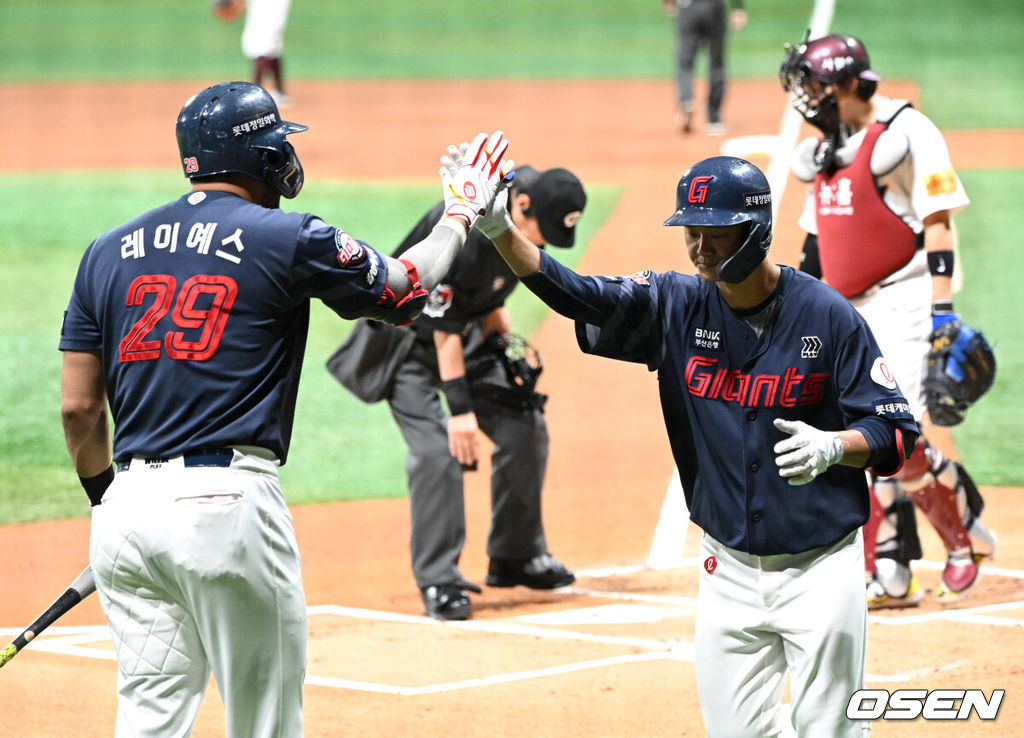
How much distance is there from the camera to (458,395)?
6.79m

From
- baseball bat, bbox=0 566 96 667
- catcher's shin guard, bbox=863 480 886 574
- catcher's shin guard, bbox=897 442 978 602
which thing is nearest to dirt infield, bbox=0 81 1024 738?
catcher's shin guard, bbox=897 442 978 602

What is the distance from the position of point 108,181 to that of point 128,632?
48.4ft

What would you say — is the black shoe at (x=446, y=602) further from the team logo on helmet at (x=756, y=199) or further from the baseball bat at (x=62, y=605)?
the team logo on helmet at (x=756, y=199)

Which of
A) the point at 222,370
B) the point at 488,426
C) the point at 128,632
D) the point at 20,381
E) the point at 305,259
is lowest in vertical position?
the point at 20,381

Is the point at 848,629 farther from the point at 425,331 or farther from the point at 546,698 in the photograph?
the point at 425,331

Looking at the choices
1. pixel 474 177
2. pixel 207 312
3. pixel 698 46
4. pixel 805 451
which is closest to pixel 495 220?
pixel 474 177

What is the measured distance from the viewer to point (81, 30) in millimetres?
34812

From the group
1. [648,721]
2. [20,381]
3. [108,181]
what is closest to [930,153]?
[648,721]

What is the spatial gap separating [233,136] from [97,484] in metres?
1.16

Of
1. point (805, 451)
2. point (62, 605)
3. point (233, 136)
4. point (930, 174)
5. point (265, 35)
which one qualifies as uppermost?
point (233, 136)

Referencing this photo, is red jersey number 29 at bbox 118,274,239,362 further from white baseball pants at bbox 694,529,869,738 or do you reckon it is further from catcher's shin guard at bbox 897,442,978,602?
catcher's shin guard at bbox 897,442,978,602

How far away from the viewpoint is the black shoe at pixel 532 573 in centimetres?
730

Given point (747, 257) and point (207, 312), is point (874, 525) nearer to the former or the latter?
point (747, 257)

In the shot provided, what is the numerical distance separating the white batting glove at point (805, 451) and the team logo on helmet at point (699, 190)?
25.8 inches
